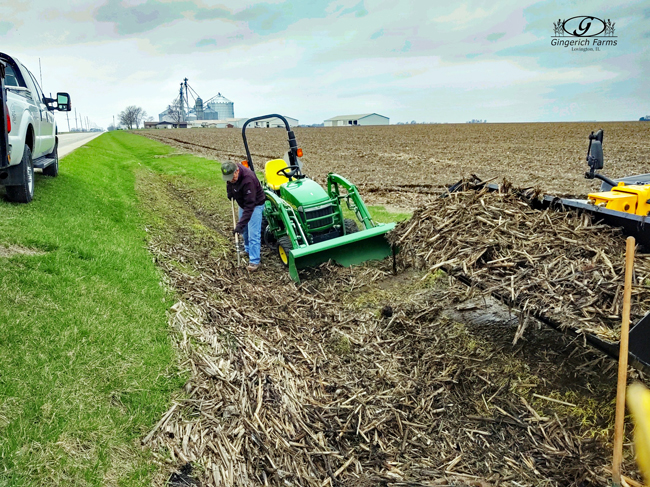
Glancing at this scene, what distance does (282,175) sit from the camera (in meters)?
8.95

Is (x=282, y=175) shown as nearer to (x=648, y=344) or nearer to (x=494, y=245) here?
(x=494, y=245)

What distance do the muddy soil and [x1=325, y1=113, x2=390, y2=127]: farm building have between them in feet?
372

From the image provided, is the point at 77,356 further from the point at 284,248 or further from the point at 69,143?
the point at 69,143

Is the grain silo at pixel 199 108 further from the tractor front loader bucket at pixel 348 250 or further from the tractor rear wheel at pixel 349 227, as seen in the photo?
the tractor front loader bucket at pixel 348 250

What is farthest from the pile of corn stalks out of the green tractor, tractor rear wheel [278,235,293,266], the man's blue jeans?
the man's blue jeans

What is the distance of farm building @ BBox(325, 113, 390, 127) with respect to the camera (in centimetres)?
11671

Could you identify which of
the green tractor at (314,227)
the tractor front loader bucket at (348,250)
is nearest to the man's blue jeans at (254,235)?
the green tractor at (314,227)

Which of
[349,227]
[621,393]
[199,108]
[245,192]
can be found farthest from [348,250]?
[199,108]

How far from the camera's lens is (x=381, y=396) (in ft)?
14.5

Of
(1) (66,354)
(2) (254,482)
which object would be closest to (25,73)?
(1) (66,354)

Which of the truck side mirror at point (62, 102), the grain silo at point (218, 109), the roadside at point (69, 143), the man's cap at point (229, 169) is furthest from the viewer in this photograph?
the grain silo at point (218, 109)

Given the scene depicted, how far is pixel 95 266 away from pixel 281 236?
3.23m

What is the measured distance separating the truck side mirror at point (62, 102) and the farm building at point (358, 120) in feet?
356

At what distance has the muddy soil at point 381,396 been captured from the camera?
3645 millimetres
